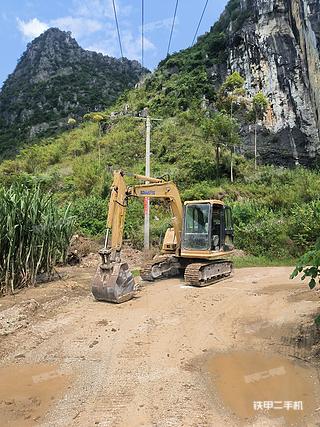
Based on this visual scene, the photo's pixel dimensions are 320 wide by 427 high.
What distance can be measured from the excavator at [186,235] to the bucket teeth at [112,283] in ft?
0.70

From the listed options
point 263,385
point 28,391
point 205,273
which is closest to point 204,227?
point 205,273

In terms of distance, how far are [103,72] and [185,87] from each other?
55.0 m

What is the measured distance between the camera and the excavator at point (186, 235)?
343 inches

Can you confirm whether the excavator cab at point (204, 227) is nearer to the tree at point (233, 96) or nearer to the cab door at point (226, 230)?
the cab door at point (226, 230)

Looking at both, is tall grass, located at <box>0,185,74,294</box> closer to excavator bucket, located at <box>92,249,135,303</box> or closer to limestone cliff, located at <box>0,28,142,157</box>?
excavator bucket, located at <box>92,249,135,303</box>

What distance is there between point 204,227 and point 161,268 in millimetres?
1762

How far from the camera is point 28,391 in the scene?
13.9ft

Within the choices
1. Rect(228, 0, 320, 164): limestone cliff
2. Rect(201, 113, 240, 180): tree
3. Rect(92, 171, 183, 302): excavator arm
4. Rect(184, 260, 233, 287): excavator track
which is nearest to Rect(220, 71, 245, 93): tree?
Rect(228, 0, 320, 164): limestone cliff

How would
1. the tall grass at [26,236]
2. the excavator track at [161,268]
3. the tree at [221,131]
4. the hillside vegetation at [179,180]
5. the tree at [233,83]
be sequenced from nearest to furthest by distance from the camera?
the tall grass at [26,236], the excavator track at [161,268], the hillside vegetation at [179,180], the tree at [221,131], the tree at [233,83]

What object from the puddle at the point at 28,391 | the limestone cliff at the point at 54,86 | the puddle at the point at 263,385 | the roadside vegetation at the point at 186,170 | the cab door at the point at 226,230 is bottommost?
the puddle at the point at 28,391

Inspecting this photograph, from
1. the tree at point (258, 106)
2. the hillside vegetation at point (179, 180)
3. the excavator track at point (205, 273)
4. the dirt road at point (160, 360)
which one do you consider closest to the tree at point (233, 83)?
the tree at point (258, 106)

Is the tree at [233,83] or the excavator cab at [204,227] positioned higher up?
the tree at [233,83]

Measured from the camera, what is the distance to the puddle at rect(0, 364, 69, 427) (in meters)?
3.70

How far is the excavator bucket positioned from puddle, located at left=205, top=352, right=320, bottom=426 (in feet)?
10.3
